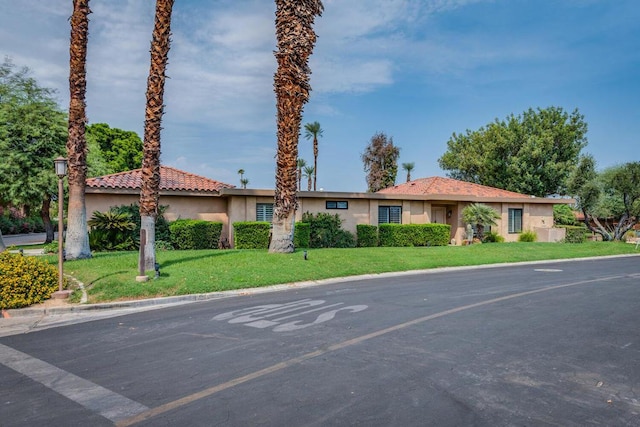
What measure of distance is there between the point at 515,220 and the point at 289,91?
20196mm

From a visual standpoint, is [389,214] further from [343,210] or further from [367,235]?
[343,210]

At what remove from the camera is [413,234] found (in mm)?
25047

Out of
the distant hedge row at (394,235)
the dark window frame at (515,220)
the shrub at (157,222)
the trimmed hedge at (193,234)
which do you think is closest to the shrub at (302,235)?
the distant hedge row at (394,235)

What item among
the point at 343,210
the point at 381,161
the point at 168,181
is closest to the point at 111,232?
the point at 168,181

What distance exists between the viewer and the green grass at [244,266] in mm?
11109

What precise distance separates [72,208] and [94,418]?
42.6 ft

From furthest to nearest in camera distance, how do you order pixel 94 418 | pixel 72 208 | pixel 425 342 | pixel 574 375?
1. pixel 72 208
2. pixel 425 342
3. pixel 574 375
4. pixel 94 418

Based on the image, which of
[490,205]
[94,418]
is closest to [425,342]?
[94,418]

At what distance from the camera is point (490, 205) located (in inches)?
1133

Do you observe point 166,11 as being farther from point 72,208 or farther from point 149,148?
point 72,208

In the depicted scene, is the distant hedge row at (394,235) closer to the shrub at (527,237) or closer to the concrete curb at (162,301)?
the shrub at (527,237)

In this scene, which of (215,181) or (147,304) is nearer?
(147,304)

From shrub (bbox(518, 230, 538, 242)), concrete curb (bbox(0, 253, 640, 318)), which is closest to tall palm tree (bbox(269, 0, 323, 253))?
concrete curb (bbox(0, 253, 640, 318))

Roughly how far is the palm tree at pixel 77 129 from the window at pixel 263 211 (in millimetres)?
9138
